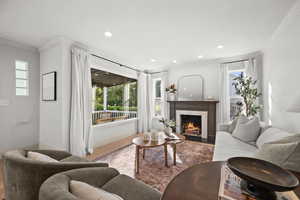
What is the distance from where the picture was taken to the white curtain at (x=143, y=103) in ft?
16.2

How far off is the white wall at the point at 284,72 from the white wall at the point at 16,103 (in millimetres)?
4728

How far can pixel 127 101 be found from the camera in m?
4.80

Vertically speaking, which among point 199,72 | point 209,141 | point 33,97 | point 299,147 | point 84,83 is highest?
point 199,72

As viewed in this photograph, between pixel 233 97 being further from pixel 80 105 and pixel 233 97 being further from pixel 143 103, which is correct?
pixel 80 105

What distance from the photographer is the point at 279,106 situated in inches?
93.6

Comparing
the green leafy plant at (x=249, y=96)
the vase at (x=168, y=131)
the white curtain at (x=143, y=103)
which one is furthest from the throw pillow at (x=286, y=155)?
the white curtain at (x=143, y=103)

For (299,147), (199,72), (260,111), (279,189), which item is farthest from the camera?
(199,72)

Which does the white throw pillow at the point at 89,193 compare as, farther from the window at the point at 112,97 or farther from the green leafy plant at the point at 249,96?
the green leafy plant at the point at 249,96

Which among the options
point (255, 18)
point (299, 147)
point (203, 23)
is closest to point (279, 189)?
Result: point (299, 147)

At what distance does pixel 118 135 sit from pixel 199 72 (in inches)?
136

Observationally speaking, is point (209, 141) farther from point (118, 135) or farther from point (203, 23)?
point (203, 23)

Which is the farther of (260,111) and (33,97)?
(260,111)

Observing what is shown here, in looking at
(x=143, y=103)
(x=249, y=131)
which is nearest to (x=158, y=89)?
(x=143, y=103)

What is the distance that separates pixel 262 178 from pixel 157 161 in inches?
83.4
